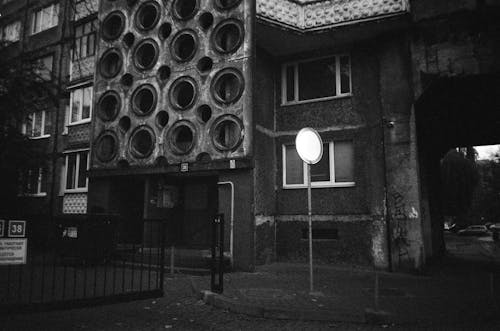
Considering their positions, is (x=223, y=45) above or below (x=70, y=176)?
above

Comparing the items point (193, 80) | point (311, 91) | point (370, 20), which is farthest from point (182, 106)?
point (370, 20)

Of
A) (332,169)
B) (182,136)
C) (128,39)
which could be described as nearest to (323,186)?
(332,169)

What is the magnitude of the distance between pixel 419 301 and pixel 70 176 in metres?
15.9

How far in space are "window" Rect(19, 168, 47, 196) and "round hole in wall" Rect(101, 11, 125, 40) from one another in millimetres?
6036

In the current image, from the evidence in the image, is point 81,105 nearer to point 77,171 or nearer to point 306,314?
point 77,171

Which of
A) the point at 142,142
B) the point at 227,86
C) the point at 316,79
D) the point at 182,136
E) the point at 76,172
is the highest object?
the point at 316,79

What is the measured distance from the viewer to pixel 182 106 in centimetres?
1513

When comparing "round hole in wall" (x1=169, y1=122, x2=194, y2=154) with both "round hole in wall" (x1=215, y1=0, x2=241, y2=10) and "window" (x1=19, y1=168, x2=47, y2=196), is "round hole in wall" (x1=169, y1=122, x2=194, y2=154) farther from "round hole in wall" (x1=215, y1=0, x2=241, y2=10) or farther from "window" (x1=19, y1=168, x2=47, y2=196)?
"window" (x1=19, y1=168, x2=47, y2=196)

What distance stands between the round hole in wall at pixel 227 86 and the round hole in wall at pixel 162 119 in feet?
7.44

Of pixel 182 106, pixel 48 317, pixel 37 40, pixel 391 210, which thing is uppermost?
pixel 37 40

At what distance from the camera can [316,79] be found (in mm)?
14266

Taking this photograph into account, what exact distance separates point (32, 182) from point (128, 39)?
6628 mm

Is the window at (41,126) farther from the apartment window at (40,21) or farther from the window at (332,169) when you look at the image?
the window at (332,169)

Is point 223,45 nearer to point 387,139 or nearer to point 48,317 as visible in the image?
point 387,139
